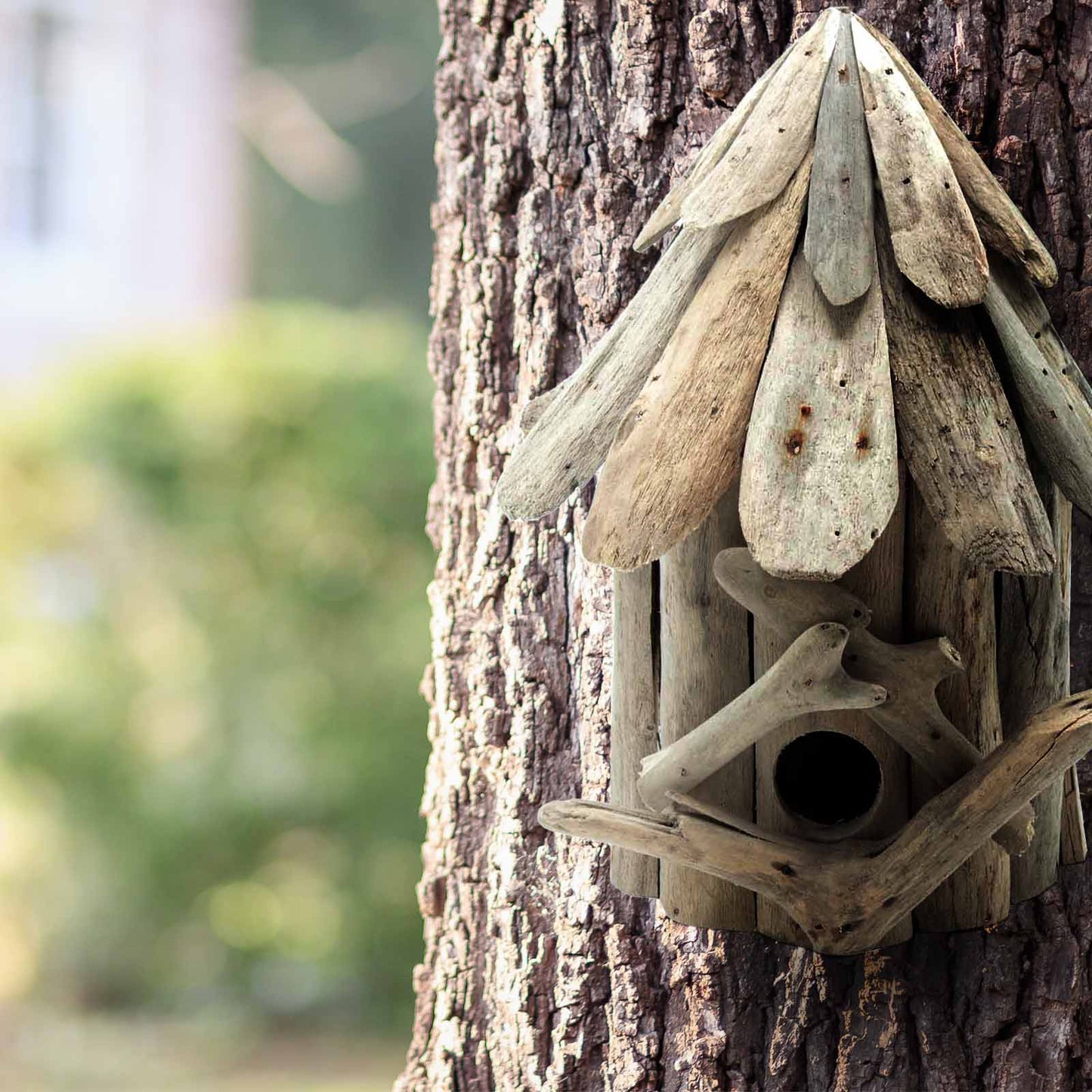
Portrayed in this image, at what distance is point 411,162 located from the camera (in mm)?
9195

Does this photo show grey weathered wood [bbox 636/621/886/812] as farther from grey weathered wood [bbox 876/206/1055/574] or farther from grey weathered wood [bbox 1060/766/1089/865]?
grey weathered wood [bbox 1060/766/1089/865]

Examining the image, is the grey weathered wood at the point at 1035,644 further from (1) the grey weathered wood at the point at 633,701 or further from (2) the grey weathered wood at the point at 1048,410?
(1) the grey weathered wood at the point at 633,701

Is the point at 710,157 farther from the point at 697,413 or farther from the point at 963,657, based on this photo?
the point at 963,657

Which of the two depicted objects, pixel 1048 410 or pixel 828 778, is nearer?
pixel 1048 410

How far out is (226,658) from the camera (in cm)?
385

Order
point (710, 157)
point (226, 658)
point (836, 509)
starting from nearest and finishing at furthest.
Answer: point (836, 509) → point (710, 157) → point (226, 658)

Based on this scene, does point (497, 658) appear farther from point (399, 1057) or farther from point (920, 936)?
point (399, 1057)

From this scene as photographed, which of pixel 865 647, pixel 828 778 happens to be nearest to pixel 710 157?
pixel 865 647

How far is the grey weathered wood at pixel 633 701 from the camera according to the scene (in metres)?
1.27

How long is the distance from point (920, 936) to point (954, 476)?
1.76ft

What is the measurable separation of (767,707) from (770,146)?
444 millimetres

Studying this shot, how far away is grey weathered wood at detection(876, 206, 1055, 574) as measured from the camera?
1021 millimetres

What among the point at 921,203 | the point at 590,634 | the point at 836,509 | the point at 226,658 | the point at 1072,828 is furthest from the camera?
the point at 226,658

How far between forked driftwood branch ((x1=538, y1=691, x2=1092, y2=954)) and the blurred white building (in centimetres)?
647
